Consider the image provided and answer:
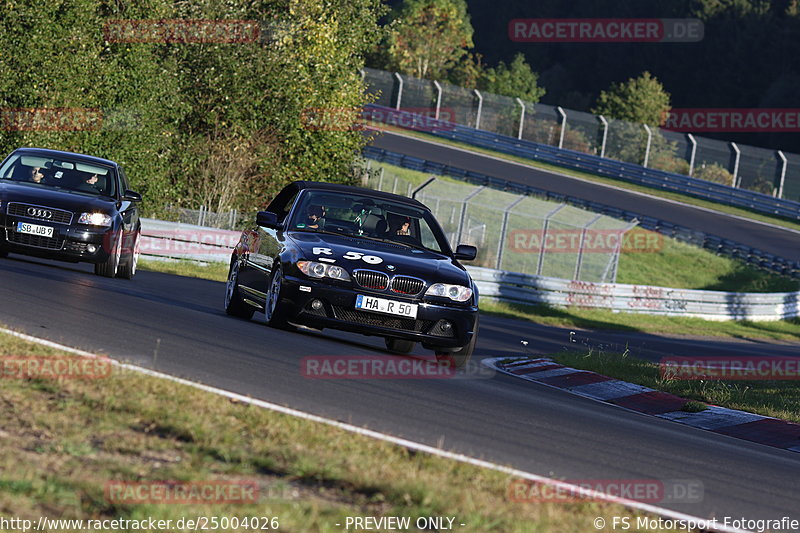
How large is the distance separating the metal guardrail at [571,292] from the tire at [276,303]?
1244 cm

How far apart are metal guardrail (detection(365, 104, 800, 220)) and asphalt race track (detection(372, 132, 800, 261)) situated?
154 cm

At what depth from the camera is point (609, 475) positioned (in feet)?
22.0

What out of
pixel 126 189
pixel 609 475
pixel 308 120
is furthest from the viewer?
pixel 308 120

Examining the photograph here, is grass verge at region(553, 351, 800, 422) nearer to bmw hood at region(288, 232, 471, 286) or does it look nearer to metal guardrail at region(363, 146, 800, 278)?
bmw hood at region(288, 232, 471, 286)

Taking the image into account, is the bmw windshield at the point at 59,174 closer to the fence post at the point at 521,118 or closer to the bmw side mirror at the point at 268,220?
the bmw side mirror at the point at 268,220

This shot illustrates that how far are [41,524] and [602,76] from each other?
89.9 meters

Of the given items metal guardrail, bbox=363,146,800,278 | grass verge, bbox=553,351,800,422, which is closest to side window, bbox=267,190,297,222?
grass verge, bbox=553,351,800,422

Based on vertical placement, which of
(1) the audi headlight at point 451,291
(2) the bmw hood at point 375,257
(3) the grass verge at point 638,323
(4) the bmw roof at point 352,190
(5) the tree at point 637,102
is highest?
(5) the tree at point 637,102

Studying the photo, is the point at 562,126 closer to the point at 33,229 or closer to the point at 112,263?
the point at 112,263

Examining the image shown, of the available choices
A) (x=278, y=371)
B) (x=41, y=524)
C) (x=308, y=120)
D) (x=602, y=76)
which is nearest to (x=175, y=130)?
(x=308, y=120)

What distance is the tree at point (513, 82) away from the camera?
3223 inches

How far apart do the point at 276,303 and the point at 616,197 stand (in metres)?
36.1

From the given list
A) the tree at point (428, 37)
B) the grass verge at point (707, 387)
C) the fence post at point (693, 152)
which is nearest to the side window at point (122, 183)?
the grass verge at point (707, 387)

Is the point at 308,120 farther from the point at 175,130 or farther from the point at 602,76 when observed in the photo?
the point at 602,76
